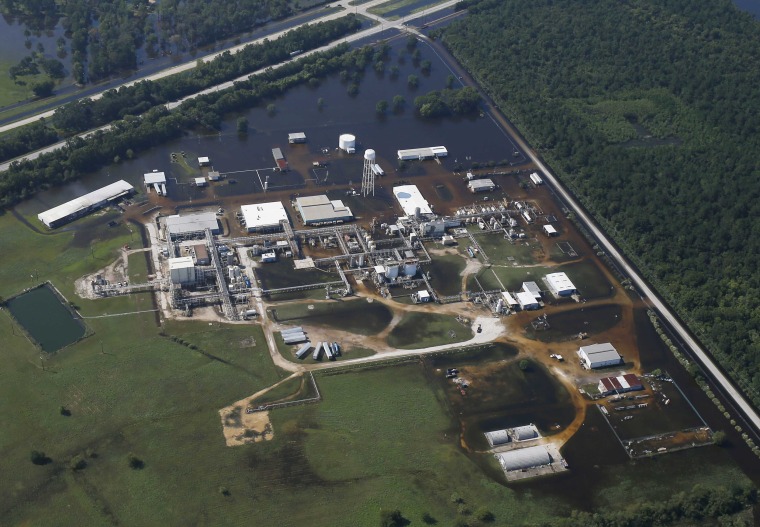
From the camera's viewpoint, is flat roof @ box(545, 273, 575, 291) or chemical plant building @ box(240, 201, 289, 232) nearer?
flat roof @ box(545, 273, 575, 291)

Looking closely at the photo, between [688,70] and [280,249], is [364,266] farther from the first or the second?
[688,70]

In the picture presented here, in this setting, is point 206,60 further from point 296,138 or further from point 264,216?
point 264,216

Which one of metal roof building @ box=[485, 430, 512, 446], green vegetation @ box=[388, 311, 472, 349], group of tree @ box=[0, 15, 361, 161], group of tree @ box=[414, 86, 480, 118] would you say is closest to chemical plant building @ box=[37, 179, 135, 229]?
group of tree @ box=[0, 15, 361, 161]

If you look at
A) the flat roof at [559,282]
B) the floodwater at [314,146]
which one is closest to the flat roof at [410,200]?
the floodwater at [314,146]

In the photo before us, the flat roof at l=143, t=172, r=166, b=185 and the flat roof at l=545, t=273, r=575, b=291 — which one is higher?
the flat roof at l=143, t=172, r=166, b=185

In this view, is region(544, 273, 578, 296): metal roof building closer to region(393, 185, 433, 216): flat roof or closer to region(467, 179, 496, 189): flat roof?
region(393, 185, 433, 216): flat roof

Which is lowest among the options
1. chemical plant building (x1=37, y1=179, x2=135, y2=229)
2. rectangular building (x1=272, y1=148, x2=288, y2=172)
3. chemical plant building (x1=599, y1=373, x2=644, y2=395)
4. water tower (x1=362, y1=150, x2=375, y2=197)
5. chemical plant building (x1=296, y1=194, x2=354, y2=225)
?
chemical plant building (x1=599, y1=373, x2=644, y2=395)
